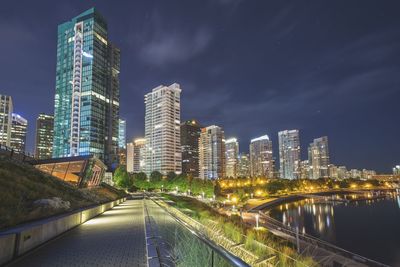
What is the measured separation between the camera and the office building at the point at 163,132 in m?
167

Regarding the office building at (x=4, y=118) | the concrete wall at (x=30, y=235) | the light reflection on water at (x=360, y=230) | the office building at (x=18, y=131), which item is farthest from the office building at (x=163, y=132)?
the concrete wall at (x=30, y=235)

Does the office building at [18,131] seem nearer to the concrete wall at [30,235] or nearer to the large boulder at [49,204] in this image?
the large boulder at [49,204]

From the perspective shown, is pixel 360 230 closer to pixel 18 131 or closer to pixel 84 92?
pixel 84 92

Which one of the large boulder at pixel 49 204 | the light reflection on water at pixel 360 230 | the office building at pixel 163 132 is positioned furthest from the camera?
the office building at pixel 163 132

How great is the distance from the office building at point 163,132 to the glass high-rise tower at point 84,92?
42.2m

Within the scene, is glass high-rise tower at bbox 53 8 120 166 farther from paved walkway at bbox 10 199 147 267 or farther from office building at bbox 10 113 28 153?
paved walkway at bbox 10 199 147 267

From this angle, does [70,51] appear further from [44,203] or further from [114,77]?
[44,203]

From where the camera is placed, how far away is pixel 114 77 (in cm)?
13762

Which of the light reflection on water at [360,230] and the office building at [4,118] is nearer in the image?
the light reflection on water at [360,230]

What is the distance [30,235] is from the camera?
919cm

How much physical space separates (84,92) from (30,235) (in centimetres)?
11562

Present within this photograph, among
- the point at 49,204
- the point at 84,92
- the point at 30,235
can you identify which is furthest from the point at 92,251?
the point at 84,92

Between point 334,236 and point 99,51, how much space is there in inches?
4501

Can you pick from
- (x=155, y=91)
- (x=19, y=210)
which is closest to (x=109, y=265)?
(x=19, y=210)
